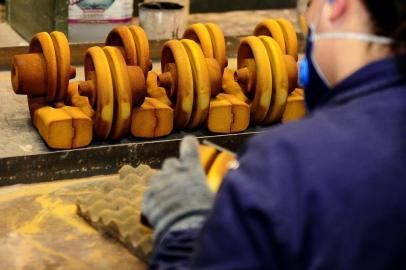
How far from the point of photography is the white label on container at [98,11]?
2764mm

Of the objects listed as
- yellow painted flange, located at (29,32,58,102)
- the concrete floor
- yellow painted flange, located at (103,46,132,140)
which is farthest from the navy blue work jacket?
the concrete floor

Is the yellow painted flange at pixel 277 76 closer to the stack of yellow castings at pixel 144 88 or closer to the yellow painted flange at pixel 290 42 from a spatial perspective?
the stack of yellow castings at pixel 144 88

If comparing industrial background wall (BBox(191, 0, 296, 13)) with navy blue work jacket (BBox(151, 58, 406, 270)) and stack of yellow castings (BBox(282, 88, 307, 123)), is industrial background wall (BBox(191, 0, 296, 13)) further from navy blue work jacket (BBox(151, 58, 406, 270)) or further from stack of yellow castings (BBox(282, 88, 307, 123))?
navy blue work jacket (BBox(151, 58, 406, 270))

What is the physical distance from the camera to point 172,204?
43.3 inches

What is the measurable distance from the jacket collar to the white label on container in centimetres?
197

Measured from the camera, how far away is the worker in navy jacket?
32.4 inches

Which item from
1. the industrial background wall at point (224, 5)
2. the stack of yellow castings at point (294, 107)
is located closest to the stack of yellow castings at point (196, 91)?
the stack of yellow castings at point (294, 107)

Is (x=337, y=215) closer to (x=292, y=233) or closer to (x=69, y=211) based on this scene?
(x=292, y=233)

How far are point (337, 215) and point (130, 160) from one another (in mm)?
1235

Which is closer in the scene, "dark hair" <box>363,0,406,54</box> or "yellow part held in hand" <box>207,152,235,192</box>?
"dark hair" <box>363,0,406,54</box>

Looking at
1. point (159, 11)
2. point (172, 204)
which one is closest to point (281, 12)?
point (159, 11)

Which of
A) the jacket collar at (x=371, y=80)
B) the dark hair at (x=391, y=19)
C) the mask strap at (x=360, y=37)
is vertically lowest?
the jacket collar at (x=371, y=80)

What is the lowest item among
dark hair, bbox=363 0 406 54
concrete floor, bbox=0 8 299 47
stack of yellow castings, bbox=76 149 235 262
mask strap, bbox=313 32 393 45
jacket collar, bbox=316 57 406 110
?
stack of yellow castings, bbox=76 149 235 262

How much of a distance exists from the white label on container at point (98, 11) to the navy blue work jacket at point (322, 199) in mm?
2014
